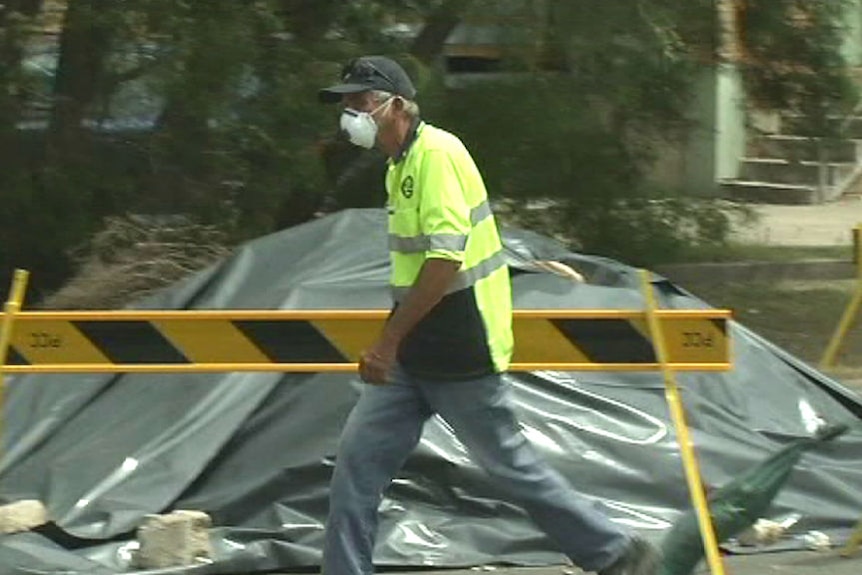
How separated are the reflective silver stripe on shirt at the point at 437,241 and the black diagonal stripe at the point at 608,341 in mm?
511

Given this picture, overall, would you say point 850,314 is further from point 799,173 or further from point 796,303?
point 799,173

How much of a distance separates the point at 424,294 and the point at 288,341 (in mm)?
734

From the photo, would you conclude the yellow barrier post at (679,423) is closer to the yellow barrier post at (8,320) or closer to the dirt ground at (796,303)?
the yellow barrier post at (8,320)

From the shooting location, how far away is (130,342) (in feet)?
18.3

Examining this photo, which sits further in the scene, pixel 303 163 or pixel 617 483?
pixel 303 163

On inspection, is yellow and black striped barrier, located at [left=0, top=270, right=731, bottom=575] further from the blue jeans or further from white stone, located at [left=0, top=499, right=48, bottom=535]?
white stone, located at [left=0, top=499, right=48, bottom=535]

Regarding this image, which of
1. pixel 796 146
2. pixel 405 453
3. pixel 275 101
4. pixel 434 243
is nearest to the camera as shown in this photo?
pixel 434 243

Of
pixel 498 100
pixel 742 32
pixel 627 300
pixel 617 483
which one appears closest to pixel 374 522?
pixel 617 483

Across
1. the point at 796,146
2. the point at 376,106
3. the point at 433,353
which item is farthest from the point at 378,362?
the point at 796,146

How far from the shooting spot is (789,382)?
24.9 ft

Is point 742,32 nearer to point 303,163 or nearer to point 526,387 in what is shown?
point 303,163

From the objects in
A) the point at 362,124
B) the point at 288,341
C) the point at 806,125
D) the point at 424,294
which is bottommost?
the point at 806,125

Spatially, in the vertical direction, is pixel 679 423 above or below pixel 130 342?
below

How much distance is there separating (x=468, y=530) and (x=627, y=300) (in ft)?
4.75
